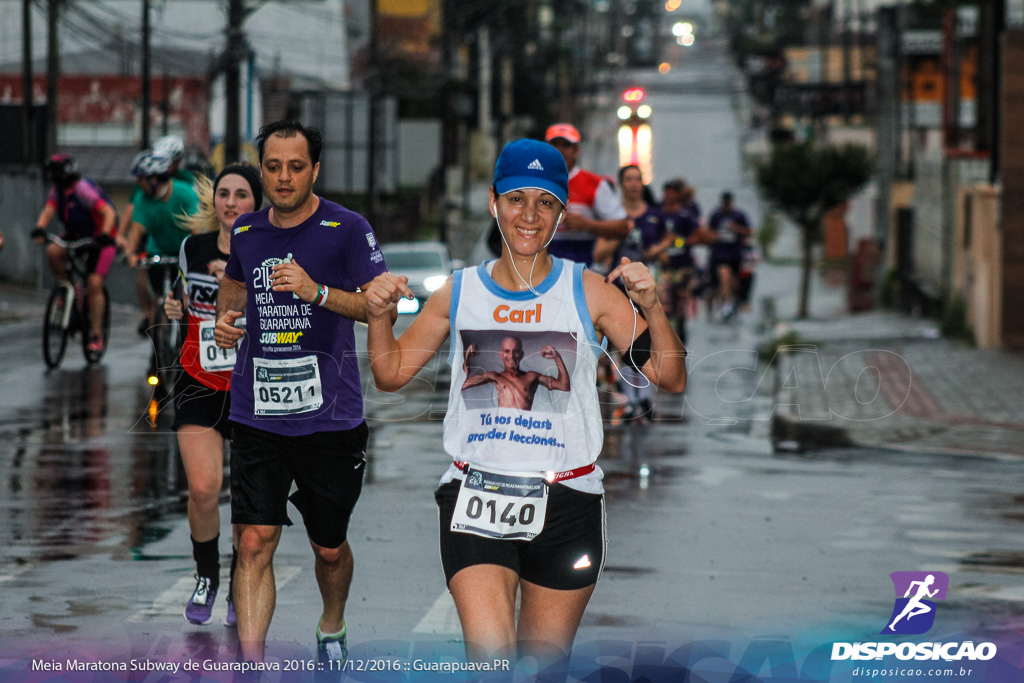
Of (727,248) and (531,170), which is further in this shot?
(727,248)

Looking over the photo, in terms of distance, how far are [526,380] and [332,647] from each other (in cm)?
191

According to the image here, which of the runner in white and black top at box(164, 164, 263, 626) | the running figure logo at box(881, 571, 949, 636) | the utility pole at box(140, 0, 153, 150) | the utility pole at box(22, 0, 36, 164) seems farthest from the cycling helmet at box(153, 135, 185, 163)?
the utility pole at box(140, 0, 153, 150)

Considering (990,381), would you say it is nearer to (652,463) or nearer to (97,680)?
(652,463)

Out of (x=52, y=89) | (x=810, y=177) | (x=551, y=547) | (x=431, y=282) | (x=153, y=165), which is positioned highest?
(x=52, y=89)

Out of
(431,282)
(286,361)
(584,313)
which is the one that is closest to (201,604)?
(286,361)

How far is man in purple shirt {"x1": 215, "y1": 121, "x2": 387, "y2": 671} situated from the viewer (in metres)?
5.75

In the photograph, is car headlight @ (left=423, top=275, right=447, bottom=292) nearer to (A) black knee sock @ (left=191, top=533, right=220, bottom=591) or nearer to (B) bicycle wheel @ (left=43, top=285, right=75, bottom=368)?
(B) bicycle wheel @ (left=43, top=285, right=75, bottom=368)

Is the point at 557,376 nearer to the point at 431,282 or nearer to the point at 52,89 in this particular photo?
the point at 431,282

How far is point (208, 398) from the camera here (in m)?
6.96

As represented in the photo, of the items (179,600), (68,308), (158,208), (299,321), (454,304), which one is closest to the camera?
(454,304)

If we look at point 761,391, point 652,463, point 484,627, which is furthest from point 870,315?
point 484,627

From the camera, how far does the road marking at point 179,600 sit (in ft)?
22.7

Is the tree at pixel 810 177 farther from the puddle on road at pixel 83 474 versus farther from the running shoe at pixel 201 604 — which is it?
the running shoe at pixel 201 604

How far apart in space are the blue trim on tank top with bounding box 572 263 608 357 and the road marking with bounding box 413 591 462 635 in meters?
2.08
